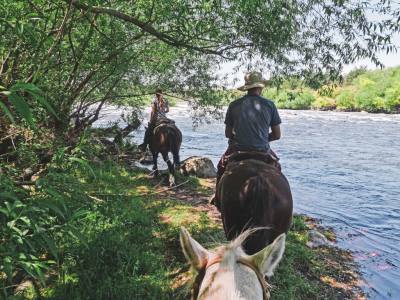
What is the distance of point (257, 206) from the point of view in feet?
14.1

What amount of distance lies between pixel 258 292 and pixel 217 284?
0.62 ft

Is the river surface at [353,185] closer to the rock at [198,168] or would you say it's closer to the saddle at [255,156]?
the rock at [198,168]

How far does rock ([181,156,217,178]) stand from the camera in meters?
13.0

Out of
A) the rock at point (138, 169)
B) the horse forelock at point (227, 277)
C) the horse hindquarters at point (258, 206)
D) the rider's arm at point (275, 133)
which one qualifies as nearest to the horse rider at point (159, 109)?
the rock at point (138, 169)

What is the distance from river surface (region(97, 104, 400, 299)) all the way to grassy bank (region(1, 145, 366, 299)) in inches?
28.9

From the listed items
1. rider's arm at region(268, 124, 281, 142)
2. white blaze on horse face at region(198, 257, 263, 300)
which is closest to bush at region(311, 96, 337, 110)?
rider's arm at region(268, 124, 281, 142)

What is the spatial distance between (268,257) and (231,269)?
21 centimetres

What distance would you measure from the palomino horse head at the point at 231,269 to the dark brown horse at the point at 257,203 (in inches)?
94.8

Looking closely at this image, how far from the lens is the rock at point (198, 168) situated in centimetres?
1298

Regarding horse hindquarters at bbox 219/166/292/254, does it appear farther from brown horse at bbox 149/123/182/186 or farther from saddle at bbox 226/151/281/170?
brown horse at bbox 149/123/182/186

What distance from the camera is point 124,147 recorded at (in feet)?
50.9

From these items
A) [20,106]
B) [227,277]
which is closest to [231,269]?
[227,277]

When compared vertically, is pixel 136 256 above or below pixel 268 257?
below

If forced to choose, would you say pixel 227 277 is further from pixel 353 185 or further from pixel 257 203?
pixel 353 185
